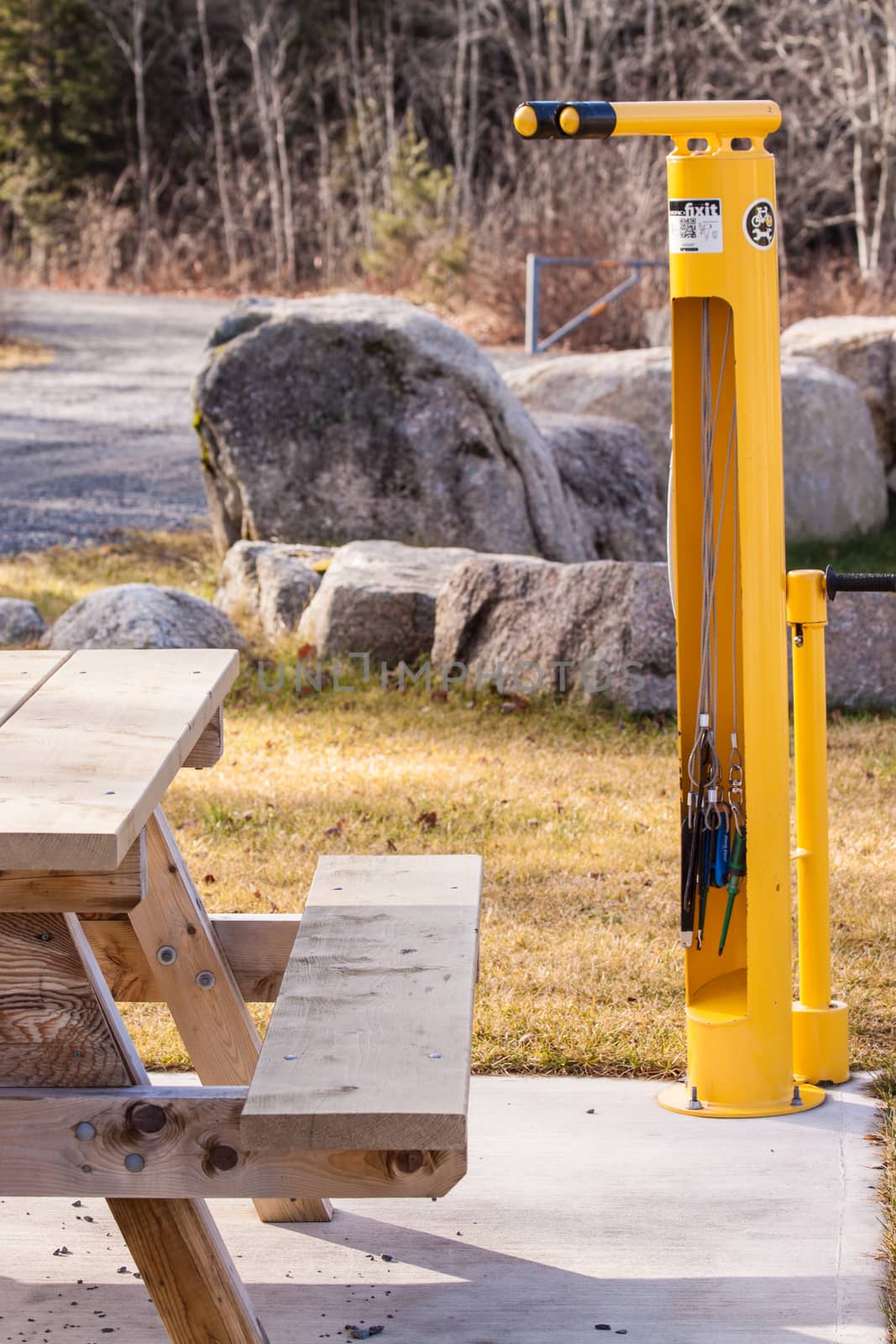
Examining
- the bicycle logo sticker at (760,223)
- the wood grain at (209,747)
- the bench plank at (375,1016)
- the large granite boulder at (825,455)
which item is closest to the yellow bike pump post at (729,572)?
the bicycle logo sticker at (760,223)

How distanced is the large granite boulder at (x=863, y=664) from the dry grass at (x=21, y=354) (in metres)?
11.0

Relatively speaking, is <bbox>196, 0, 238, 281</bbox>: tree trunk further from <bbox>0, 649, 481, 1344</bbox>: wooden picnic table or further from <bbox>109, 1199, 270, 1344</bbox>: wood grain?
<bbox>109, 1199, 270, 1344</bbox>: wood grain

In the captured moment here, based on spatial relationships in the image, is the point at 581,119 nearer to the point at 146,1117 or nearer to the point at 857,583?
the point at 857,583

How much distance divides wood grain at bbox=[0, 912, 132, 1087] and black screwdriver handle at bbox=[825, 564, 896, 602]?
1717 millimetres

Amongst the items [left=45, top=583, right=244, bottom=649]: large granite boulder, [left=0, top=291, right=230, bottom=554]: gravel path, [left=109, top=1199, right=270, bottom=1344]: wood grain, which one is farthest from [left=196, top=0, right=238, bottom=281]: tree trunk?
[left=109, top=1199, right=270, bottom=1344]: wood grain

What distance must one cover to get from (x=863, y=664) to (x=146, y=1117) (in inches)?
204

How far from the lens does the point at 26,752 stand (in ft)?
7.49

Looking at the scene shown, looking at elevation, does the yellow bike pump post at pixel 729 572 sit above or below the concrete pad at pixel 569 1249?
above

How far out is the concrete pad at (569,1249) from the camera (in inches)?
99.7

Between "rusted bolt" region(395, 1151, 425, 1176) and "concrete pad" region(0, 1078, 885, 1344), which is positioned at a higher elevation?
"rusted bolt" region(395, 1151, 425, 1176)

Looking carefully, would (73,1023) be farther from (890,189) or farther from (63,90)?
(63,90)

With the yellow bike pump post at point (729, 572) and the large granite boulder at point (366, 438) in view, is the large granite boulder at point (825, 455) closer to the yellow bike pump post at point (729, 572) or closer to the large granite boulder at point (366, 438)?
the large granite boulder at point (366, 438)

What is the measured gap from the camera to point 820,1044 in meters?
3.37

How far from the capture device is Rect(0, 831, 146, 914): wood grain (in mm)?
2033
